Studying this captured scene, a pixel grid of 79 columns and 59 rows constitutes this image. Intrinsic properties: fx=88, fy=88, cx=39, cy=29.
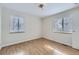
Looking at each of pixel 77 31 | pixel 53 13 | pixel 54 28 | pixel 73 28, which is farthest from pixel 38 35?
pixel 77 31

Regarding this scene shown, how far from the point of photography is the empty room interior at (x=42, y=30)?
1.86 m

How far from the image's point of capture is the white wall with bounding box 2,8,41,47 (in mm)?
2062

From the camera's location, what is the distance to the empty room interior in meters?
1.86

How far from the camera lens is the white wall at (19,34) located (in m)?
2.06

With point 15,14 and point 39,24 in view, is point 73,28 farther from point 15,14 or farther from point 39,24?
point 15,14

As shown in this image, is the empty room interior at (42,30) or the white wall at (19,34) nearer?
the empty room interior at (42,30)

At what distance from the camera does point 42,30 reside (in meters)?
1.93

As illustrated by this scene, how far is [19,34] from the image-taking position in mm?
2162

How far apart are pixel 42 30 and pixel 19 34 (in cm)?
61

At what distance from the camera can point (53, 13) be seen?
1925mm

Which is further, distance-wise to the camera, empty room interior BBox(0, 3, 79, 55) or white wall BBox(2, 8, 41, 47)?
white wall BBox(2, 8, 41, 47)

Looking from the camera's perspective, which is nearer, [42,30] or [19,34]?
[42,30]

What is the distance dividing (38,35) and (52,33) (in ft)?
1.06

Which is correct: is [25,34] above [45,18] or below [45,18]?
below
